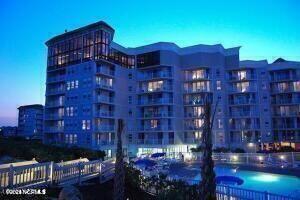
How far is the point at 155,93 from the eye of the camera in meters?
58.1

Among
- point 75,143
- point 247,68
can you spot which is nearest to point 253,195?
point 75,143

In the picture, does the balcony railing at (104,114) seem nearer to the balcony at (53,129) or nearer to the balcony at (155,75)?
the balcony at (53,129)

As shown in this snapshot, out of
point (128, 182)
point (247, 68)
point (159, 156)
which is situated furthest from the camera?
point (247, 68)

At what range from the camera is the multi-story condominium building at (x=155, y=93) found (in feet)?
177

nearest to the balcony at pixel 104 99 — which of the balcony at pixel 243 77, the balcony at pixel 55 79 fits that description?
the balcony at pixel 55 79

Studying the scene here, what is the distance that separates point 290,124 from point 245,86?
11.1m

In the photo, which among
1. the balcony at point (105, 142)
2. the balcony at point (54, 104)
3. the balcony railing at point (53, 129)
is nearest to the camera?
the balcony at point (105, 142)

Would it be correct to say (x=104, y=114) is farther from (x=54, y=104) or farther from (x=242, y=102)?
(x=242, y=102)

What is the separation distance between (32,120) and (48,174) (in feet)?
405

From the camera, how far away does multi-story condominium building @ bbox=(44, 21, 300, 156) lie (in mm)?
54062

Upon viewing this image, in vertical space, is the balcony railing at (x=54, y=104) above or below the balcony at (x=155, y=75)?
below

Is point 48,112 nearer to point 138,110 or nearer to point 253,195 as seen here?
point 138,110

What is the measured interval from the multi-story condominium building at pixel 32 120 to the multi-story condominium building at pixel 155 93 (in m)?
72.9

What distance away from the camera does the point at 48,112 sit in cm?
6081
